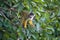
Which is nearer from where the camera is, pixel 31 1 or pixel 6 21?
pixel 31 1

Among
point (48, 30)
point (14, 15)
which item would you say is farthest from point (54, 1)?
point (14, 15)

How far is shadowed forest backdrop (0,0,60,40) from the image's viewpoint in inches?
56.8

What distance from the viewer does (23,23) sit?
57.8 inches

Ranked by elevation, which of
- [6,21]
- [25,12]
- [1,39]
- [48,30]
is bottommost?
[1,39]

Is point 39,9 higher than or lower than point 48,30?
higher

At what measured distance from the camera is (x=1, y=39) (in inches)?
75.4

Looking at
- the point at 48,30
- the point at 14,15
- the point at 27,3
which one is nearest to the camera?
the point at 27,3

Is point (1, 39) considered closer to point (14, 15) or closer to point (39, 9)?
point (14, 15)

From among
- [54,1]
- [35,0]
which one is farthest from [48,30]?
[35,0]

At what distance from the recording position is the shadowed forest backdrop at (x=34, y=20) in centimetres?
144

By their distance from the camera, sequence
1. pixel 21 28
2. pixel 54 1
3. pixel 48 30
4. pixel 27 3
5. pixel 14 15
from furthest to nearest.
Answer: pixel 54 1 < pixel 48 30 < pixel 14 15 < pixel 21 28 < pixel 27 3

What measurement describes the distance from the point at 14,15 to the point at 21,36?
203mm

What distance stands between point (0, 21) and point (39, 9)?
1.43ft

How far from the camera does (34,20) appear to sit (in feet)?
4.89
